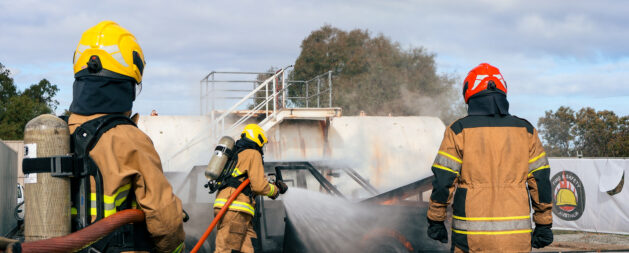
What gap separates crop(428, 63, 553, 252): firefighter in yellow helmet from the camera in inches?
137

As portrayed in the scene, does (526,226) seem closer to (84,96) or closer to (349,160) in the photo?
(84,96)

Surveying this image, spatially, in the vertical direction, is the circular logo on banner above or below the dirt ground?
above

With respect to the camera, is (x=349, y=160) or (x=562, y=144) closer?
(x=349, y=160)

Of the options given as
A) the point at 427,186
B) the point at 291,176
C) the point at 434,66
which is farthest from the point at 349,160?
the point at 434,66

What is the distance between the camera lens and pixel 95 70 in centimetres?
237

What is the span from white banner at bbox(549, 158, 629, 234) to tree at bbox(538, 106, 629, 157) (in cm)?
991

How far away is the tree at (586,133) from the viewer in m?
20.7

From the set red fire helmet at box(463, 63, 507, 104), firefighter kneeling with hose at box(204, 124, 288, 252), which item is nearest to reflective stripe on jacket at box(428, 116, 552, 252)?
red fire helmet at box(463, 63, 507, 104)

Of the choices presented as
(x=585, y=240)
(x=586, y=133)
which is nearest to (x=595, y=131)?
(x=586, y=133)

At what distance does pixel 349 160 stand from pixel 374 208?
665cm

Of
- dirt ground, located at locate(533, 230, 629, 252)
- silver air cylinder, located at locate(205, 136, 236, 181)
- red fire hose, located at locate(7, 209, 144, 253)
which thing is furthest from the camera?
dirt ground, located at locate(533, 230, 629, 252)

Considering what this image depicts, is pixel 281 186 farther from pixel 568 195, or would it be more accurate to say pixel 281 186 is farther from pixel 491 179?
pixel 568 195

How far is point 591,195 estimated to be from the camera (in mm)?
11164

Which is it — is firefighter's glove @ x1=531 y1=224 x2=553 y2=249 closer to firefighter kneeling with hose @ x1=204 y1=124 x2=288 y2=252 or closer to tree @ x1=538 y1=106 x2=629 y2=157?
firefighter kneeling with hose @ x1=204 y1=124 x2=288 y2=252
